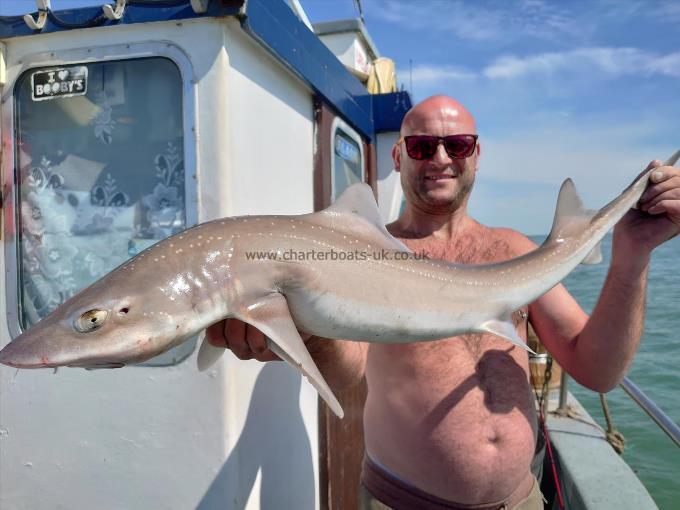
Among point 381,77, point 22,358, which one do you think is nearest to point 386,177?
point 381,77

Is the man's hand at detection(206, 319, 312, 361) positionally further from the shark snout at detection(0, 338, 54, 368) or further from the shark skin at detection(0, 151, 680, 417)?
the shark snout at detection(0, 338, 54, 368)

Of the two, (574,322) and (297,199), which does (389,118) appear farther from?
(574,322)

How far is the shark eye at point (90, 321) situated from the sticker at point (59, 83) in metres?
1.50

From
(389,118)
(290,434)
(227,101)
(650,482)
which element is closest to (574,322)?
(290,434)

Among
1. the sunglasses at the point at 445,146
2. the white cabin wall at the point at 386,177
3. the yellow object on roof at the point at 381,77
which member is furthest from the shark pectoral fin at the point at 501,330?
the yellow object on roof at the point at 381,77

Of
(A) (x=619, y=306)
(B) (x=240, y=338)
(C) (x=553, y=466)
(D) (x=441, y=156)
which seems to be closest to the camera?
(B) (x=240, y=338)

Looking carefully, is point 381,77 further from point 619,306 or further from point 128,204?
point 619,306

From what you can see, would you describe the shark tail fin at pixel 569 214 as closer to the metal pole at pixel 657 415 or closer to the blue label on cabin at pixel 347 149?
the metal pole at pixel 657 415

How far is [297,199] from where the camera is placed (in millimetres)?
3111

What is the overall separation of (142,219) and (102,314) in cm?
110

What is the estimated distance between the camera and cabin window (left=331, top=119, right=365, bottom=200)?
151 inches

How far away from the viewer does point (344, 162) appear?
4.12 m

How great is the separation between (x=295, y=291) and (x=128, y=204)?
3.93ft

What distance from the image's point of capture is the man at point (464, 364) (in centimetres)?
215
